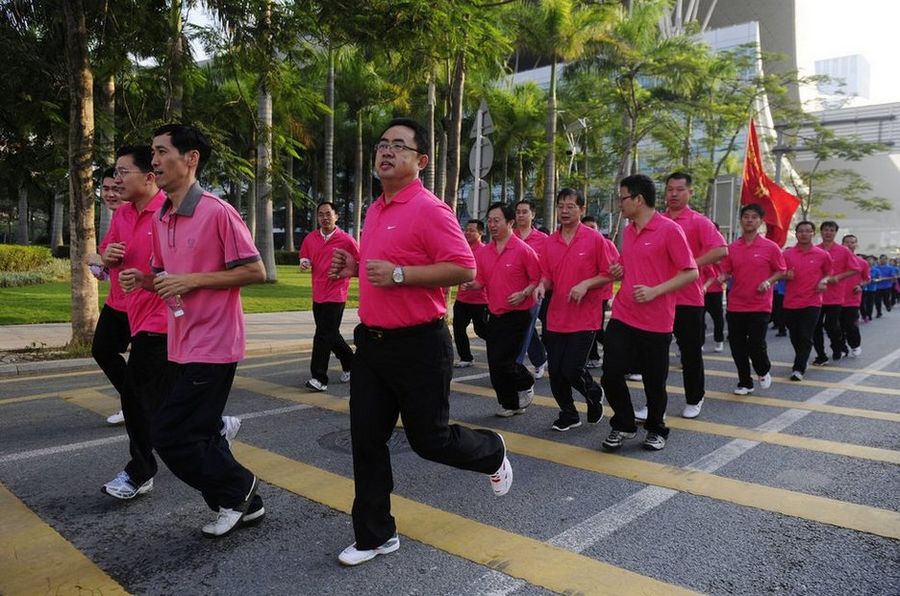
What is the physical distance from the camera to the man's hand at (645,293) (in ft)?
15.3

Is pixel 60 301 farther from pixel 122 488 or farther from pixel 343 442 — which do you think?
pixel 122 488

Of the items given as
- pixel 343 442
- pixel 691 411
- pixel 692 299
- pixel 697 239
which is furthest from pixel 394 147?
pixel 691 411

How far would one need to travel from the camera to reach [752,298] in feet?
24.2

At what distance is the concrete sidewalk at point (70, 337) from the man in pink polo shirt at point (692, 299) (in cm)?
576

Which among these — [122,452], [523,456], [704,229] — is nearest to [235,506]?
[122,452]

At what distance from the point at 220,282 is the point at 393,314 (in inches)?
31.9

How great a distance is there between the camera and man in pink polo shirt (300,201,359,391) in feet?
23.5

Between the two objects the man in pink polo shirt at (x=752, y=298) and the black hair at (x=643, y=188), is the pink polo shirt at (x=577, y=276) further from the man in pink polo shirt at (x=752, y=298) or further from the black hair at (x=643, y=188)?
the man in pink polo shirt at (x=752, y=298)

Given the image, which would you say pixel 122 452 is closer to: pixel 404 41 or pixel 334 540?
pixel 334 540

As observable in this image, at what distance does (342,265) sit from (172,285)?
2.60ft

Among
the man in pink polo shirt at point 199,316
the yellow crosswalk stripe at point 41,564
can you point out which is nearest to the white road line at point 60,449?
the yellow crosswalk stripe at point 41,564

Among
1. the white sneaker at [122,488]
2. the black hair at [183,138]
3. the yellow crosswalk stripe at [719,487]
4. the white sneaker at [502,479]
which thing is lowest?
the yellow crosswalk stripe at [719,487]

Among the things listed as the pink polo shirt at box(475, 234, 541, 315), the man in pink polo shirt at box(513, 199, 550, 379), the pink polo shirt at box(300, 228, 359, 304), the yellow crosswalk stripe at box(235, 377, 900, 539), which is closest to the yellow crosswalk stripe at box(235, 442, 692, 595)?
the yellow crosswalk stripe at box(235, 377, 900, 539)

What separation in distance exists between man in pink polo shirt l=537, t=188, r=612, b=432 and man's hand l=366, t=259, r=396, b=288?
2637mm
